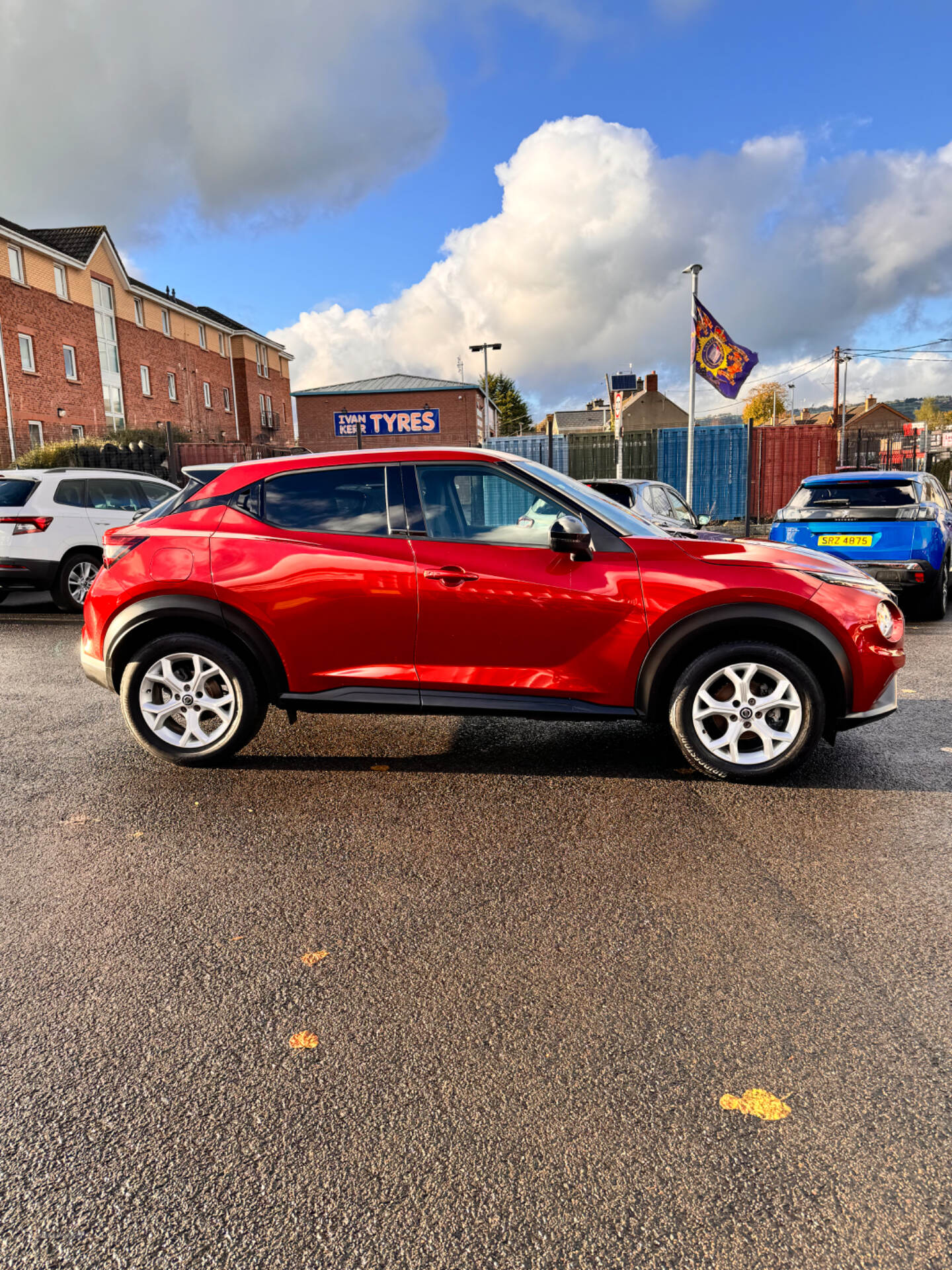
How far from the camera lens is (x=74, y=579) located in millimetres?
10438

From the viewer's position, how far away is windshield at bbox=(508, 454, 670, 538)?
14.5 ft

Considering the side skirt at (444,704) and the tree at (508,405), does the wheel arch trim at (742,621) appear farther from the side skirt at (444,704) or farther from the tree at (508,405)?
the tree at (508,405)

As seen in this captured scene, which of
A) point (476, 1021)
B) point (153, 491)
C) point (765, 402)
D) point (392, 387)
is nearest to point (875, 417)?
point (765, 402)

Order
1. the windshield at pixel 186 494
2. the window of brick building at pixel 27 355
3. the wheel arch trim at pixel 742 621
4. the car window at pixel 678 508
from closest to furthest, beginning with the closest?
the wheel arch trim at pixel 742 621
the windshield at pixel 186 494
the car window at pixel 678 508
the window of brick building at pixel 27 355

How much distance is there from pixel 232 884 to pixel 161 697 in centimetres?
167

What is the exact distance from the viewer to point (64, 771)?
480 cm

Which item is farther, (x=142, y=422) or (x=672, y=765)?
(x=142, y=422)

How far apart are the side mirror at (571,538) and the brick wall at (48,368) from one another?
32016 mm

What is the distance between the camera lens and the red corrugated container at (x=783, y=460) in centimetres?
1980

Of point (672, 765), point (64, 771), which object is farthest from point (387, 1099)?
point (64, 771)

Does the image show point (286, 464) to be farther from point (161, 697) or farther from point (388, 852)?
point (388, 852)

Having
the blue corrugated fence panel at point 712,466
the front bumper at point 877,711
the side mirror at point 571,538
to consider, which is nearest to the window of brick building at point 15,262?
the blue corrugated fence panel at point 712,466

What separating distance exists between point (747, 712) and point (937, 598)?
6286 millimetres

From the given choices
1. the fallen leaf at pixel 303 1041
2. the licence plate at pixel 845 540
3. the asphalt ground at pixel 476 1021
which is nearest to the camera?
the asphalt ground at pixel 476 1021
